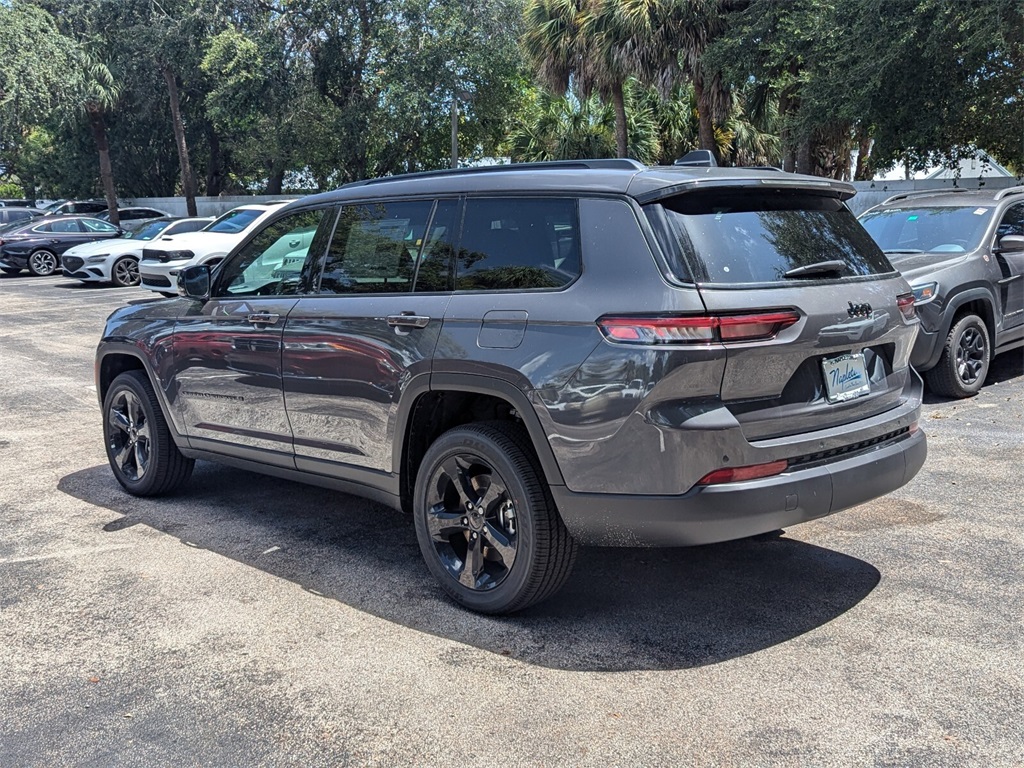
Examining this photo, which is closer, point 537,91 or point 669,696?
point 669,696

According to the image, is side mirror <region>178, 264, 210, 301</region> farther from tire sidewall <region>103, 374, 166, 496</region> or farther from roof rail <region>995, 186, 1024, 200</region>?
roof rail <region>995, 186, 1024, 200</region>

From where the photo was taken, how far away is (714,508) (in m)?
3.59

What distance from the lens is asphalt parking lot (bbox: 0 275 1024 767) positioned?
3203mm

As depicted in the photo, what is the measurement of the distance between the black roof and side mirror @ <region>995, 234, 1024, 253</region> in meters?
4.77

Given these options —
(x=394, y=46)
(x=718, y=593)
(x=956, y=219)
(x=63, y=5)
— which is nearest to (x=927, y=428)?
(x=956, y=219)

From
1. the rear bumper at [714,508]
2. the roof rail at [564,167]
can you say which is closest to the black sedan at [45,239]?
the roof rail at [564,167]

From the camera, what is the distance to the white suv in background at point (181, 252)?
1695 cm

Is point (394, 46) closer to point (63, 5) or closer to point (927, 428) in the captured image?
point (63, 5)

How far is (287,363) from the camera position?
4938 mm

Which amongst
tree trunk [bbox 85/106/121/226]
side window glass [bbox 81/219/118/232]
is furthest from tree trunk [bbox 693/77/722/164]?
tree trunk [bbox 85/106/121/226]

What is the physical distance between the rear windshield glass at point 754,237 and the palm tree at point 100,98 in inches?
1216

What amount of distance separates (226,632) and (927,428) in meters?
5.38

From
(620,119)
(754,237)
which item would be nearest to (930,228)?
(754,237)

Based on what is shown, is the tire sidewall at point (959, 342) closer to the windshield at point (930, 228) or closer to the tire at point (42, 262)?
the windshield at point (930, 228)
